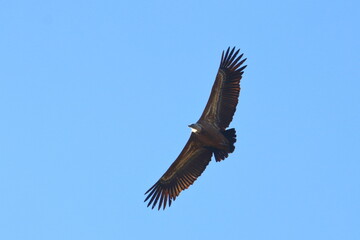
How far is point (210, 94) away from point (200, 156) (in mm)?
2406

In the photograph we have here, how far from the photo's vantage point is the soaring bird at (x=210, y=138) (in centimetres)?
3071

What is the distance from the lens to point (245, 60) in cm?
3128

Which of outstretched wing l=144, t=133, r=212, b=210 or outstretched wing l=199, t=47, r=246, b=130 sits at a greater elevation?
outstretched wing l=199, t=47, r=246, b=130

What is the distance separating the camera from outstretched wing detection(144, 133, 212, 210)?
3184 cm

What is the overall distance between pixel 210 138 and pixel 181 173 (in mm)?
2195

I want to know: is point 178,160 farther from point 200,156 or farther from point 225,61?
point 225,61

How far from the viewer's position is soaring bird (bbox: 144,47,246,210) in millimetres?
30709

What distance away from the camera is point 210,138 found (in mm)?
30734

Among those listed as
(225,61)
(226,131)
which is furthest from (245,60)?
(226,131)

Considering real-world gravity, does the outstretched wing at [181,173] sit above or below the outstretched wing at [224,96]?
below

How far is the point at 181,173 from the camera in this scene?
3219cm

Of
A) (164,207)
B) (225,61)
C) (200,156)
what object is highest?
(225,61)

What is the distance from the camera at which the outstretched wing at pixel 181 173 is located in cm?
3184

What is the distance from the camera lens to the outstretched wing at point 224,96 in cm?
3094
